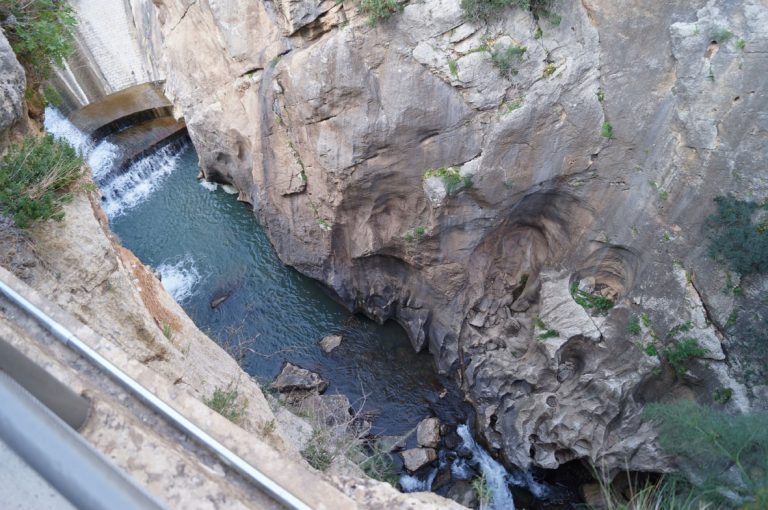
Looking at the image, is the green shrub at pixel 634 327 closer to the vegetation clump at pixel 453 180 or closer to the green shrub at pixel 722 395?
the green shrub at pixel 722 395

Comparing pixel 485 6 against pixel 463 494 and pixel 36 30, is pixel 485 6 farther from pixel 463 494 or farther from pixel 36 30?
pixel 463 494

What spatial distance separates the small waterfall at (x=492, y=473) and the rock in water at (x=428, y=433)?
2.01ft

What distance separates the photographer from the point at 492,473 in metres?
10.8

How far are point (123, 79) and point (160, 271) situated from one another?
26.4 ft

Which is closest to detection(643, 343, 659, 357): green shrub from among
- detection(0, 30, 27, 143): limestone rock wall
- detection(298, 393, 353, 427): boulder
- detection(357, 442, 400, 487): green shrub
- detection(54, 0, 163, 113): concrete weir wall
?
detection(357, 442, 400, 487): green shrub

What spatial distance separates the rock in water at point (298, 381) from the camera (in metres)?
11.7

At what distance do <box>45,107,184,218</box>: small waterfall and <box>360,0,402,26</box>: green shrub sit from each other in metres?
10.3

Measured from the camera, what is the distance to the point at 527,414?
34.3ft

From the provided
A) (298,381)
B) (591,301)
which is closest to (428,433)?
(298,381)

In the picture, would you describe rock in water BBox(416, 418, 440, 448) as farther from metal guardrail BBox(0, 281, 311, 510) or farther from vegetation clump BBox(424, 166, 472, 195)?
metal guardrail BBox(0, 281, 311, 510)

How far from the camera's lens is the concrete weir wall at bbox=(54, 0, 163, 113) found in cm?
1591

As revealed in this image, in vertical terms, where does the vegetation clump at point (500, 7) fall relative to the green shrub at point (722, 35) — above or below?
above

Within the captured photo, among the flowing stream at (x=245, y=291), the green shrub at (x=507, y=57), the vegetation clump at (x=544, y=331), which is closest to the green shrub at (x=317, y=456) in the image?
the flowing stream at (x=245, y=291)

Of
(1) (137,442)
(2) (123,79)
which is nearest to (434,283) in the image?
(1) (137,442)
